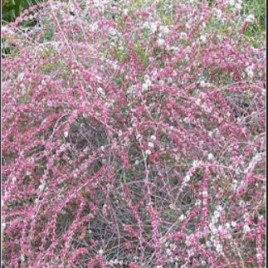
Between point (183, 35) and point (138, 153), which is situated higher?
point (183, 35)

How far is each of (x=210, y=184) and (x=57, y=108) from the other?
1.58 feet

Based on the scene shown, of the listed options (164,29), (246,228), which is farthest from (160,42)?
(246,228)

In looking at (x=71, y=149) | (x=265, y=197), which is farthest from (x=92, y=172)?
(x=265, y=197)

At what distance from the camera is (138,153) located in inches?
75.6

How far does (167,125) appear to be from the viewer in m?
1.83

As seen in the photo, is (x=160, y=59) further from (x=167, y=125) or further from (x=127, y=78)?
(x=167, y=125)

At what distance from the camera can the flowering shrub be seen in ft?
5.72

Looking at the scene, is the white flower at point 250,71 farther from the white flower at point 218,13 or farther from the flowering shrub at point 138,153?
the white flower at point 218,13

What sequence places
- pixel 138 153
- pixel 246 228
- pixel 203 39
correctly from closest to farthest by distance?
1. pixel 246 228
2. pixel 138 153
3. pixel 203 39

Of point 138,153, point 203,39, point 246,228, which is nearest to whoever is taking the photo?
point 246,228

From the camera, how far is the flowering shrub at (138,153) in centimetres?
174

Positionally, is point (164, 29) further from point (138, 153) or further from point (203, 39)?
point (138, 153)

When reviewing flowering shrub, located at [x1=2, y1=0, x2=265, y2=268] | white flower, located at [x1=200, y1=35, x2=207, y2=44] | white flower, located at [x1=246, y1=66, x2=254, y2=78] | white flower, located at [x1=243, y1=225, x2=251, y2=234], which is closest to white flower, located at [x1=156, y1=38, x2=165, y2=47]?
flowering shrub, located at [x1=2, y1=0, x2=265, y2=268]

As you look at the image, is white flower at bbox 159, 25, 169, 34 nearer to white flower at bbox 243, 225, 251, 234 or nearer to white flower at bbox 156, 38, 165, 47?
white flower at bbox 156, 38, 165, 47
